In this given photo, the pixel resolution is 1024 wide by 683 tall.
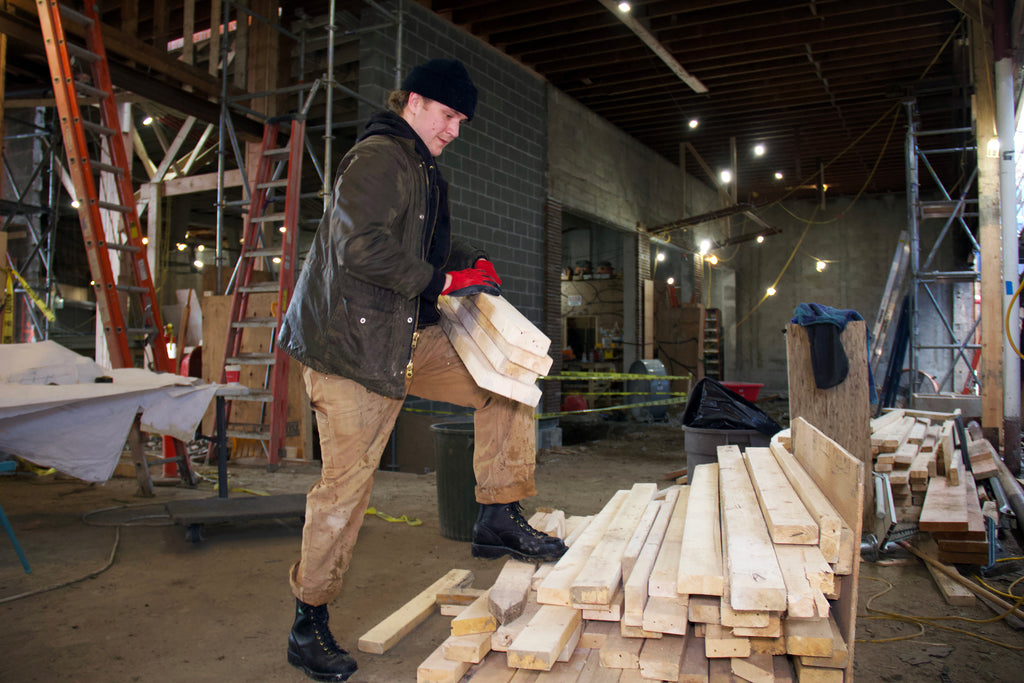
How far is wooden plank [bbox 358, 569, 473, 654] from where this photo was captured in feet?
8.24

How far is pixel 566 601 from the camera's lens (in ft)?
6.76

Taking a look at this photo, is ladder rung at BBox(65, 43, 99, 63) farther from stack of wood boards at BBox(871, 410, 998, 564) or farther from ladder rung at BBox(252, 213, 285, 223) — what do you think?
stack of wood boards at BBox(871, 410, 998, 564)

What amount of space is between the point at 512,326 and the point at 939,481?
11.6ft

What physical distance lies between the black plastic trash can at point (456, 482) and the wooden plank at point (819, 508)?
6.01 feet

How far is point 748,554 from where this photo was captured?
1929 mm

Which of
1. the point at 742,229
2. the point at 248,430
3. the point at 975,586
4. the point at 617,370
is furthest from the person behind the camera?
the point at 742,229

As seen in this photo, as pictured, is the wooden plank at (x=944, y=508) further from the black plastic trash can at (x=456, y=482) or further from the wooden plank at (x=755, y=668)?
the black plastic trash can at (x=456, y=482)

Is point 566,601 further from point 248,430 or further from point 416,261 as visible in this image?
point 248,430

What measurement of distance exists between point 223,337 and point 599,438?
5.68 m

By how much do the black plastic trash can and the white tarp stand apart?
1575 mm

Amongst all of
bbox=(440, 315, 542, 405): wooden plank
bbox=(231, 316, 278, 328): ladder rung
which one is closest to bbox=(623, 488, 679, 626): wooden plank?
bbox=(440, 315, 542, 405): wooden plank

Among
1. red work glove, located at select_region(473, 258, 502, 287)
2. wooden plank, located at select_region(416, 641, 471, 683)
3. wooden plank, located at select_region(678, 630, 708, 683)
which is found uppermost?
red work glove, located at select_region(473, 258, 502, 287)

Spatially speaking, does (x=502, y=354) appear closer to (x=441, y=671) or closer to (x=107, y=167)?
(x=441, y=671)

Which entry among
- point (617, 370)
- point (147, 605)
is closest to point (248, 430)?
point (147, 605)
